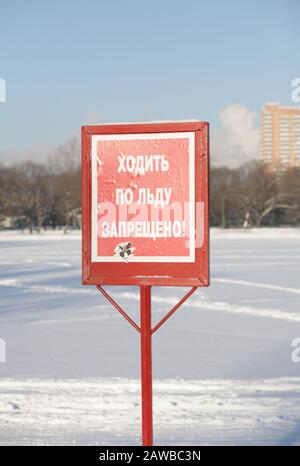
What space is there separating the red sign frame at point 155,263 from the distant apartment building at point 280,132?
128 meters

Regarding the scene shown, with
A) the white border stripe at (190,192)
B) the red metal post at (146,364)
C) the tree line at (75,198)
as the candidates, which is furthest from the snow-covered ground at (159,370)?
the tree line at (75,198)

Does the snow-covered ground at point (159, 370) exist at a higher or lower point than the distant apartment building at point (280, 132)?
lower

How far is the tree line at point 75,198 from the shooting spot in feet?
270

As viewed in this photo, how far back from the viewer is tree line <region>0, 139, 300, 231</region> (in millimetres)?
82312

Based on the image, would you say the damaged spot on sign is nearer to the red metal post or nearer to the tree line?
the red metal post

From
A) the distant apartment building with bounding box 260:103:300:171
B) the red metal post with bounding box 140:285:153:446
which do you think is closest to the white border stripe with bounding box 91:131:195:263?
the red metal post with bounding box 140:285:153:446

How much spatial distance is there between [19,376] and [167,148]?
14.7ft

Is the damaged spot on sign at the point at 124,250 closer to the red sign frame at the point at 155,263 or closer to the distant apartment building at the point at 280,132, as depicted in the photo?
the red sign frame at the point at 155,263

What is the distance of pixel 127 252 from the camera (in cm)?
404

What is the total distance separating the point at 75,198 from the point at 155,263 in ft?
266

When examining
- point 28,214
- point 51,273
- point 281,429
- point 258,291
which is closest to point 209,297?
point 258,291

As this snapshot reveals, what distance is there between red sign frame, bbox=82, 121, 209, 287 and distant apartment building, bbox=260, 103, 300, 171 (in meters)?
128

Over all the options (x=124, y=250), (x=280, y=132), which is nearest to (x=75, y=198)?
(x=280, y=132)
